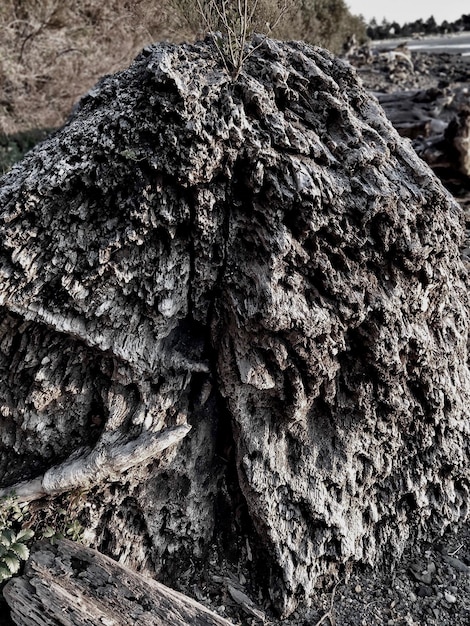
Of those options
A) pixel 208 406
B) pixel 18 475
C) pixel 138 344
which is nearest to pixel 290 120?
pixel 138 344

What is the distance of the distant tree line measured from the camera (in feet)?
56.5

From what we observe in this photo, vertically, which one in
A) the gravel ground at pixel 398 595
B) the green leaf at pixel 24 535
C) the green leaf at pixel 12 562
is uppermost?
the green leaf at pixel 24 535

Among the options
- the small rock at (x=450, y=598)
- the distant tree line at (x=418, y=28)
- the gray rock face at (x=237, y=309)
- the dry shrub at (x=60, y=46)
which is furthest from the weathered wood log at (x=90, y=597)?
the distant tree line at (x=418, y=28)

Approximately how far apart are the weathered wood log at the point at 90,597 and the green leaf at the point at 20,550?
6 cm

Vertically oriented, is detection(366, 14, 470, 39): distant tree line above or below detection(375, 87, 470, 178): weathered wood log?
above

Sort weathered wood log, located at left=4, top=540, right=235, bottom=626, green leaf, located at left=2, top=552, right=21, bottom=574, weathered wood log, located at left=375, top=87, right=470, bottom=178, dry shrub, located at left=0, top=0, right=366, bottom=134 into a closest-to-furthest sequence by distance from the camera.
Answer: weathered wood log, located at left=4, top=540, right=235, bottom=626 → green leaf, located at left=2, top=552, right=21, bottom=574 → weathered wood log, located at left=375, top=87, right=470, bottom=178 → dry shrub, located at left=0, top=0, right=366, bottom=134

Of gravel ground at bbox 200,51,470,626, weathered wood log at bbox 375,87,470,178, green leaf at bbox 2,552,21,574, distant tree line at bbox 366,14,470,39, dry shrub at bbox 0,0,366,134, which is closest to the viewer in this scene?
green leaf at bbox 2,552,21,574

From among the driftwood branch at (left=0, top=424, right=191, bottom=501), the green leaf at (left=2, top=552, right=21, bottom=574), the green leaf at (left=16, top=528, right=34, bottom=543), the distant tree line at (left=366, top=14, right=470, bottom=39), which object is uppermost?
the distant tree line at (left=366, top=14, right=470, bottom=39)

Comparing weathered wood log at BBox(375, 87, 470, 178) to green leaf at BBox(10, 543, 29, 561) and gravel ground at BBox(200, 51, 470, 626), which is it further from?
green leaf at BBox(10, 543, 29, 561)

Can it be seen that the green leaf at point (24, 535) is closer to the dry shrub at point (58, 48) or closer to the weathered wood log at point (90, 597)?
the weathered wood log at point (90, 597)

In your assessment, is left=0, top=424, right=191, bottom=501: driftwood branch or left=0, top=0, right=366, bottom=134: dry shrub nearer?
left=0, top=424, right=191, bottom=501: driftwood branch

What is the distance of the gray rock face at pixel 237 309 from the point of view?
2184 millimetres

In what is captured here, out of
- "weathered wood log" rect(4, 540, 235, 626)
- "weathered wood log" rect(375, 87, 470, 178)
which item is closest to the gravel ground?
"weathered wood log" rect(4, 540, 235, 626)

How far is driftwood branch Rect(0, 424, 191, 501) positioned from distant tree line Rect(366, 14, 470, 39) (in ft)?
58.5
